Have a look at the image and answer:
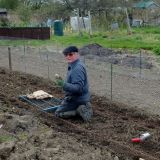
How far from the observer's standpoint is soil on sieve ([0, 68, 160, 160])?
7.23 m

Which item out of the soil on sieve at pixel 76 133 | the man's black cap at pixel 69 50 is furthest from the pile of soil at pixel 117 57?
the man's black cap at pixel 69 50

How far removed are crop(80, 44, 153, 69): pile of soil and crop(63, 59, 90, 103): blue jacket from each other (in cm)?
787

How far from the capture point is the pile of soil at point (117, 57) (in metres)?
17.6

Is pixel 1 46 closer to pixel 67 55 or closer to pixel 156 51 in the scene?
pixel 156 51

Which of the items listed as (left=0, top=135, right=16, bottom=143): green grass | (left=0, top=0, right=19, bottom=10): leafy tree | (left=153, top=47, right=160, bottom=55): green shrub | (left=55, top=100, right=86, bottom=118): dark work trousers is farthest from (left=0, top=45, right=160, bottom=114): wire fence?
(left=0, top=0, right=19, bottom=10): leafy tree

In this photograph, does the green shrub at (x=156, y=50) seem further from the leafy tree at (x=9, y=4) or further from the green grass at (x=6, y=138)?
the leafy tree at (x=9, y=4)

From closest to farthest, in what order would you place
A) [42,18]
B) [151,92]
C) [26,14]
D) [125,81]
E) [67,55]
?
1. [67,55]
2. [151,92]
3. [125,81]
4. [26,14]
5. [42,18]

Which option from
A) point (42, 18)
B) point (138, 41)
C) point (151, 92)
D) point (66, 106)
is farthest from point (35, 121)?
point (42, 18)

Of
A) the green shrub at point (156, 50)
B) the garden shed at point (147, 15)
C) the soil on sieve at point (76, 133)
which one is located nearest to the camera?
the soil on sieve at point (76, 133)

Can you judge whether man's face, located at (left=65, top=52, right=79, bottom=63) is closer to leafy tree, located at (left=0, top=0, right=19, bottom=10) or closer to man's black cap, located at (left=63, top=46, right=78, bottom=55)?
man's black cap, located at (left=63, top=46, right=78, bottom=55)

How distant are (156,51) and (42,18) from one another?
28.6 m

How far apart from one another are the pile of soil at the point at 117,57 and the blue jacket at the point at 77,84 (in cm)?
787

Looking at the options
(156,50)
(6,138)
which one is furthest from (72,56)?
(156,50)

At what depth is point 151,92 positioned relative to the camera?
41.0 ft
